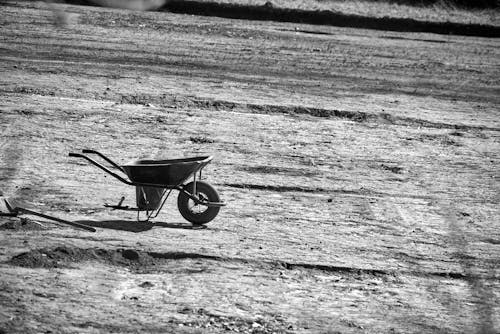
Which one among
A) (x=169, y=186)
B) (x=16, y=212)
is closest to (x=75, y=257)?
(x=16, y=212)

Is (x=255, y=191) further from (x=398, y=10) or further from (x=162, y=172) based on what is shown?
(x=398, y=10)

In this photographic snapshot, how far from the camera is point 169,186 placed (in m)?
6.27

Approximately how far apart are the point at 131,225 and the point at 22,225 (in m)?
0.78

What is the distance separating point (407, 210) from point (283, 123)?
12.0 feet

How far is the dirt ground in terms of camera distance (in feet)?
16.8

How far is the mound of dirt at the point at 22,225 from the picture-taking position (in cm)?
607

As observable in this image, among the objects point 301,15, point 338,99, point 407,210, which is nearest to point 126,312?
point 407,210

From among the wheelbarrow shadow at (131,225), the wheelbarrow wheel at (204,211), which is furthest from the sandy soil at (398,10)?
the wheelbarrow shadow at (131,225)

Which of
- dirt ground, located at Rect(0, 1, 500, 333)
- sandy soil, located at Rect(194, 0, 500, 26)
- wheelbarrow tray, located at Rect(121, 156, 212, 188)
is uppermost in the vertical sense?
sandy soil, located at Rect(194, 0, 500, 26)

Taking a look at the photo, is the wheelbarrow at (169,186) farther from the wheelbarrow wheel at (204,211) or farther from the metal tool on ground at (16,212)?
the metal tool on ground at (16,212)

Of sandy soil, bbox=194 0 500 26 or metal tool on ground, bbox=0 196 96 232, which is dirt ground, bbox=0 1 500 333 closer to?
metal tool on ground, bbox=0 196 96 232

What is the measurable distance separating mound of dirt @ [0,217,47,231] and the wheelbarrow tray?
0.73 meters

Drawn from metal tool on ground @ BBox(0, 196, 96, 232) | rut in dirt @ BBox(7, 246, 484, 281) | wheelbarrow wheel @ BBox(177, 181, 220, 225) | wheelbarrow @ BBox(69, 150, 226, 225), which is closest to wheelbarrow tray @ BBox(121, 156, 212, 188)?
wheelbarrow @ BBox(69, 150, 226, 225)

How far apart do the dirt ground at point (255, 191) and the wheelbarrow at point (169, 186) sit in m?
0.14
